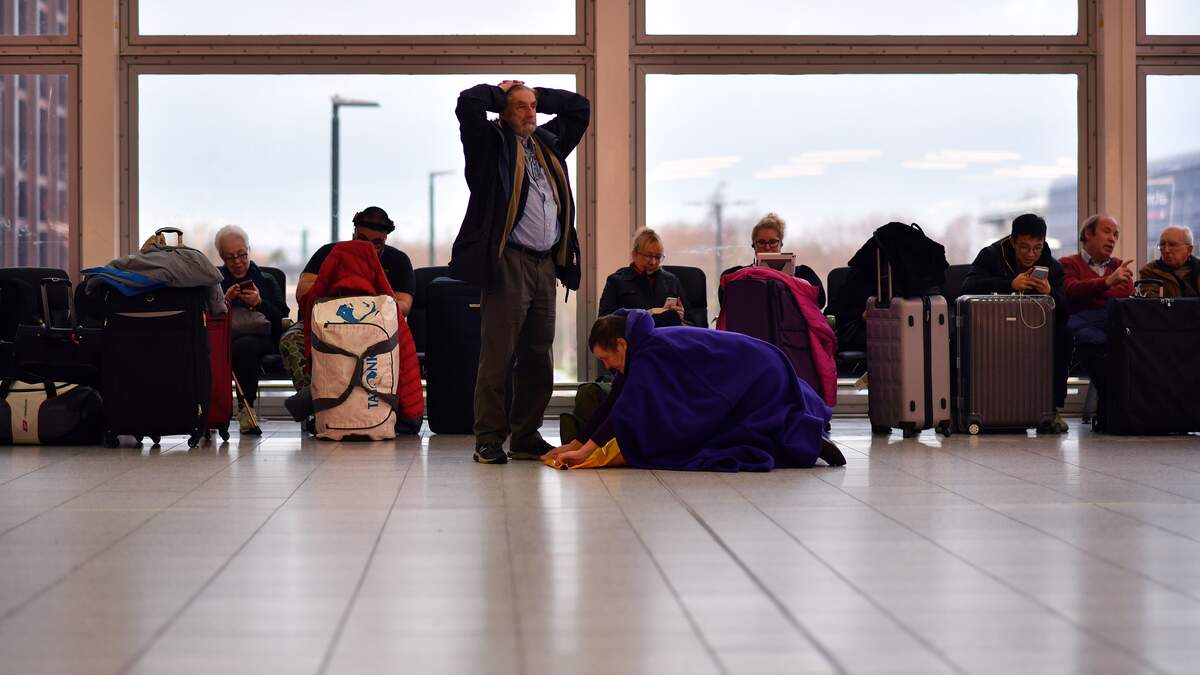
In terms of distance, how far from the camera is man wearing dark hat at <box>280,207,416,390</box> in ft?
24.7

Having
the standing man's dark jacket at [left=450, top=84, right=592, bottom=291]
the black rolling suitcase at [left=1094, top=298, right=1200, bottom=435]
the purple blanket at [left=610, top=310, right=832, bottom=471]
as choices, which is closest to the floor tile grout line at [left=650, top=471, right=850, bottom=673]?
the purple blanket at [left=610, top=310, right=832, bottom=471]

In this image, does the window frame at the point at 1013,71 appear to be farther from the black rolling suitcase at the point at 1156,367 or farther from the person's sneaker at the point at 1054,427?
the person's sneaker at the point at 1054,427

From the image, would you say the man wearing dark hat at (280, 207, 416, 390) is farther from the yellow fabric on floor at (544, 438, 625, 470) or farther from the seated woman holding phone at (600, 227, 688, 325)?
the yellow fabric on floor at (544, 438, 625, 470)

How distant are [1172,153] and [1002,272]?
3066 mm

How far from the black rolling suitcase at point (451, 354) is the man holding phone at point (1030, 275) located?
2.64 metres

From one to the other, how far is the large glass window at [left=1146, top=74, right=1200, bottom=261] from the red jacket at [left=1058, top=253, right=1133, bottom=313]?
1906 mm

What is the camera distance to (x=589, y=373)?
959 cm

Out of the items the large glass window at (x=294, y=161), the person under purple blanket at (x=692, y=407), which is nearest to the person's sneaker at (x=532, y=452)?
the person under purple blanket at (x=692, y=407)

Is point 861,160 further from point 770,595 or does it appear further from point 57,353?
point 770,595

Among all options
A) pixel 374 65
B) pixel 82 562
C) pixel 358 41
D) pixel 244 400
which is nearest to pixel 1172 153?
pixel 374 65

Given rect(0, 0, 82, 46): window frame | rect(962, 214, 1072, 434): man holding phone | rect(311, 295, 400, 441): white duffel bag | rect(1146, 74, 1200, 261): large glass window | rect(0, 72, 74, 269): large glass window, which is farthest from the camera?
rect(1146, 74, 1200, 261): large glass window

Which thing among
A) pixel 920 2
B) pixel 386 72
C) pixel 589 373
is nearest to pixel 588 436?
pixel 589 373

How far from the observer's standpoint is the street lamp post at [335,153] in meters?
9.74

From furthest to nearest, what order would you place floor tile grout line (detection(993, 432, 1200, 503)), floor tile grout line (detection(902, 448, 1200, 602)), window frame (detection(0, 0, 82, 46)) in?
window frame (detection(0, 0, 82, 46))
floor tile grout line (detection(993, 432, 1200, 503))
floor tile grout line (detection(902, 448, 1200, 602))
